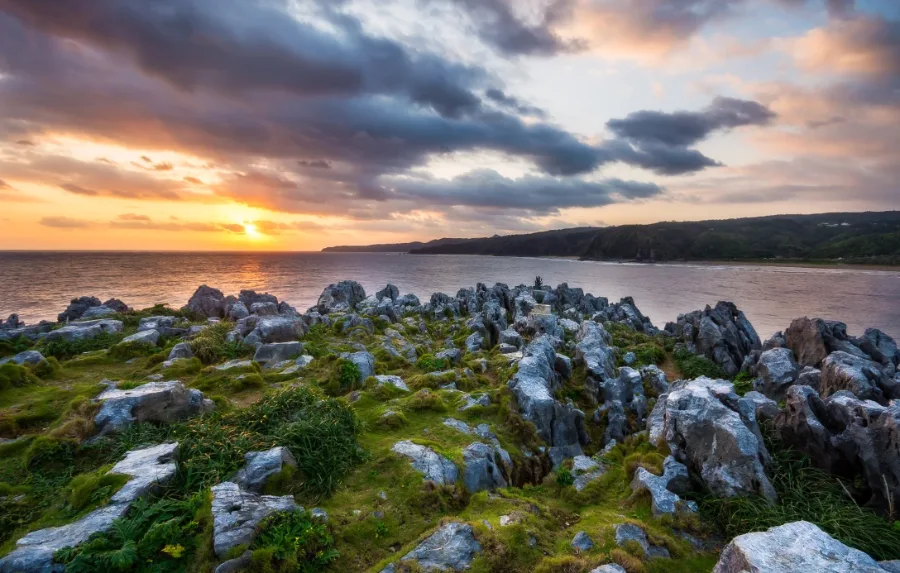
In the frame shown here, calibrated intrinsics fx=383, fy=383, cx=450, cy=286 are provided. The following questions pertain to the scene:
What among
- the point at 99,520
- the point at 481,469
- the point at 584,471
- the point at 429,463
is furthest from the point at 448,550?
the point at 99,520

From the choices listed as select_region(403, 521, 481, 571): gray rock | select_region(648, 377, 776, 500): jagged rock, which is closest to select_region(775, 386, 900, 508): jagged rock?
select_region(648, 377, 776, 500): jagged rock

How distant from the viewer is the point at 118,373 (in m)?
19.1

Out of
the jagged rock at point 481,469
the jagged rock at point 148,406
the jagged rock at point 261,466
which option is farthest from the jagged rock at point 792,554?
the jagged rock at point 148,406

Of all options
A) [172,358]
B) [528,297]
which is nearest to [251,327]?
[172,358]

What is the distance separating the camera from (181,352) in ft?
68.9

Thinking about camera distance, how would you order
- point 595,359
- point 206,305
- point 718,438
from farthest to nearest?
1. point 206,305
2. point 595,359
3. point 718,438

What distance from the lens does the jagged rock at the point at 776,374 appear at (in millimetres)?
19375

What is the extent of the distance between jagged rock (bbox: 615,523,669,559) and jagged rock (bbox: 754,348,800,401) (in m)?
15.5

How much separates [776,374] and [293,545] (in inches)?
920

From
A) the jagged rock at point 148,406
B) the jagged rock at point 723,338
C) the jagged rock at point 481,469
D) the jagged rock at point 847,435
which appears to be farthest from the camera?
the jagged rock at point 723,338

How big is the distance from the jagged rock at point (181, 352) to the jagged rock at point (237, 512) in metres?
14.8

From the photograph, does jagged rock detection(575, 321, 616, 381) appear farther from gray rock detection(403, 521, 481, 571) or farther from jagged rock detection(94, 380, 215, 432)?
jagged rock detection(94, 380, 215, 432)

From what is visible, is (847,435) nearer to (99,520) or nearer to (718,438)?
(718,438)

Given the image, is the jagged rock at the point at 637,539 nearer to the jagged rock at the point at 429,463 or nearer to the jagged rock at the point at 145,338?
the jagged rock at the point at 429,463
